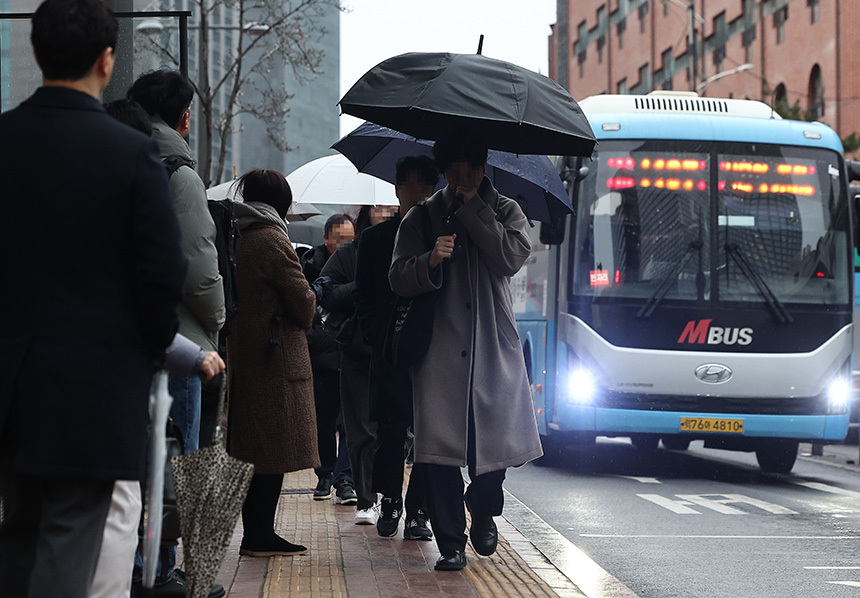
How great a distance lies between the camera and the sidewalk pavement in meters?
5.65

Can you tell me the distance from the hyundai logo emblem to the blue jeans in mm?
7552

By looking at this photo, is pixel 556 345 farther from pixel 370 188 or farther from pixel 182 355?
pixel 182 355

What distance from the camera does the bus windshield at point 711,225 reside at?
12.2 metres

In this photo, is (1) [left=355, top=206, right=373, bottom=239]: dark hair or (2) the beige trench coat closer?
(2) the beige trench coat

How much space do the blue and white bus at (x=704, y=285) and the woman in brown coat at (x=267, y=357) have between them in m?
6.16

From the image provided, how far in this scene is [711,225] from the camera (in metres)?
12.3

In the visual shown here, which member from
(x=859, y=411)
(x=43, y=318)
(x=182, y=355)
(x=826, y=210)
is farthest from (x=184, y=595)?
(x=859, y=411)

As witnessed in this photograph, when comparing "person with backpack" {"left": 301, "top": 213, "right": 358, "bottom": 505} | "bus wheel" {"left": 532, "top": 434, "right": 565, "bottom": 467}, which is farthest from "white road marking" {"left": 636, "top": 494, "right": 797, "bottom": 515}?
"bus wheel" {"left": 532, "top": 434, "right": 565, "bottom": 467}

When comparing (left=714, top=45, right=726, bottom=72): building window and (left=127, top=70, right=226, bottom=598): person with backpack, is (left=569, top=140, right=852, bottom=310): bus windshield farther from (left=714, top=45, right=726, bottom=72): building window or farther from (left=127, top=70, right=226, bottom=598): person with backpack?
(left=714, top=45, right=726, bottom=72): building window

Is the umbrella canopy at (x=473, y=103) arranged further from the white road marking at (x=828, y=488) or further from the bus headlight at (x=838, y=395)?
the bus headlight at (x=838, y=395)

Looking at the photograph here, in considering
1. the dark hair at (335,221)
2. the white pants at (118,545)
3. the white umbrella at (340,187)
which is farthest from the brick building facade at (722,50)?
the white pants at (118,545)

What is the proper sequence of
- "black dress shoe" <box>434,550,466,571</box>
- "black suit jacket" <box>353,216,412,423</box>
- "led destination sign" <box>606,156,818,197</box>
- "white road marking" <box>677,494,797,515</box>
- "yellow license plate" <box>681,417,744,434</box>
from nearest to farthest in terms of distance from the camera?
"black dress shoe" <box>434,550,466,571</box>
"black suit jacket" <box>353,216,412,423</box>
"white road marking" <box>677,494,797,515</box>
"yellow license plate" <box>681,417,744,434</box>
"led destination sign" <box>606,156,818,197</box>

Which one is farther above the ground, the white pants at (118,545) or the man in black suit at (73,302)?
the man in black suit at (73,302)

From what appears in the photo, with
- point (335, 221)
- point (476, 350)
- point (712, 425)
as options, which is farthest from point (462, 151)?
point (712, 425)
